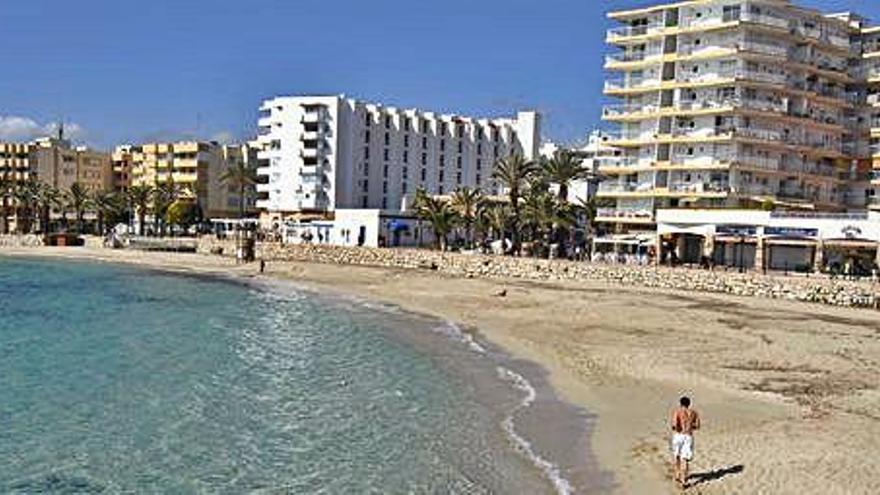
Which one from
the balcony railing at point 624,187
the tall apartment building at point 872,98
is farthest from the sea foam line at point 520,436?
A: the tall apartment building at point 872,98

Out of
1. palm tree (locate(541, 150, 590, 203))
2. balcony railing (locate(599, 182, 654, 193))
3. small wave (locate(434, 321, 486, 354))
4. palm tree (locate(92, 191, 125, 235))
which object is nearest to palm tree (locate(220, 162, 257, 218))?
palm tree (locate(92, 191, 125, 235))

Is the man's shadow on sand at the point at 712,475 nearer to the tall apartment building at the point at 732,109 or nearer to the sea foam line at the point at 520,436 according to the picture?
the sea foam line at the point at 520,436

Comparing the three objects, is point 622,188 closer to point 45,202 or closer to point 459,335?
point 459,335

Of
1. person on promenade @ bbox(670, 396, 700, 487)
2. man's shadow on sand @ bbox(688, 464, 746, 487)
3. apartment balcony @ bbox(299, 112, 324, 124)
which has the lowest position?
man's shadow on sand @ bbox(688, 464, 746, 487)

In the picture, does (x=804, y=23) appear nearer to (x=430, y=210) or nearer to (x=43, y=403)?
(x=430, y=210)

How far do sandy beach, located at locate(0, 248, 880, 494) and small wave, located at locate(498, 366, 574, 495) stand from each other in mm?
1092

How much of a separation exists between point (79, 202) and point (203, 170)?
63.7 ft

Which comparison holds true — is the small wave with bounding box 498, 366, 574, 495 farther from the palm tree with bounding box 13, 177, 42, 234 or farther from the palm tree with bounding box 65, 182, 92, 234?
the palm tree with bounding box 13, 177, 42, 234

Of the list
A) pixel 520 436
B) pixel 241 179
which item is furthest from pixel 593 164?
pixel 520 436

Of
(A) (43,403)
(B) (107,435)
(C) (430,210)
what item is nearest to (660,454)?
(B) (107,435)

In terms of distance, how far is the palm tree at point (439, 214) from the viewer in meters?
95.6

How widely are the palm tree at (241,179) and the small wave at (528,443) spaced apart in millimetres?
104964

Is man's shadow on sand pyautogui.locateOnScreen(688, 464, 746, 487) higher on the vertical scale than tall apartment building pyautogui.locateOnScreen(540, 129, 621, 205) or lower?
lower

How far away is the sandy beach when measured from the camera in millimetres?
19250
